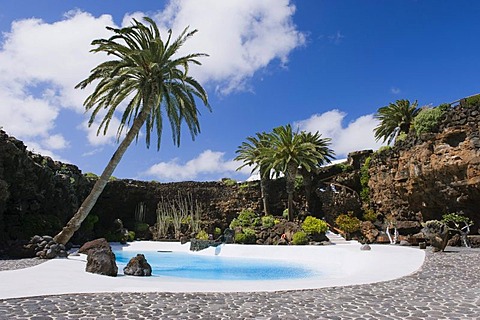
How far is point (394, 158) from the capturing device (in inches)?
824

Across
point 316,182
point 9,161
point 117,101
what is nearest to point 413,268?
point 117,101

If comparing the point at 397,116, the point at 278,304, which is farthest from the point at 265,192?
the point at 278,304

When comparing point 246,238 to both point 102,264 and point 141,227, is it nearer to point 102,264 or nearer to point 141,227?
point 141,227

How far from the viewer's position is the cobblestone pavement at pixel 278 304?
5172mm

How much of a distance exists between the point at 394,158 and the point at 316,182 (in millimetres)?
7890

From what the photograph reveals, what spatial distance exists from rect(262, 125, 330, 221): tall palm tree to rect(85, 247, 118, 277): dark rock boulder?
16.6m

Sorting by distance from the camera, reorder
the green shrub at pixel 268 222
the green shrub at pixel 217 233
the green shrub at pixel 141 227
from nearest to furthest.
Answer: the green shrub at pixel 268 222 → the green shrub at pixel 217 233 → the green shrub at pixel 141 227

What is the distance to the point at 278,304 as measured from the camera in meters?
6.05

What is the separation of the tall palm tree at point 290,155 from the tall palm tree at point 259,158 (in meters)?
0.81

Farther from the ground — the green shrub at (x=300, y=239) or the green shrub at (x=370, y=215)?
the green shrub at (x=370, y=215)

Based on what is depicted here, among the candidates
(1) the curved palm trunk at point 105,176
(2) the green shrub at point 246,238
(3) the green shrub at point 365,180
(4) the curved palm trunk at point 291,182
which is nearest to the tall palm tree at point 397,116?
(3) the green shrub at point 365,180

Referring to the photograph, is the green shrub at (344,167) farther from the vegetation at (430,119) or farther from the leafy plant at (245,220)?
the vegetation at (430,119)

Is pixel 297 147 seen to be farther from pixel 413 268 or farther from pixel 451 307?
pixel 451 307

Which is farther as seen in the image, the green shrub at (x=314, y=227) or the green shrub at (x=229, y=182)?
the green shrub at (x=229, y=182)
